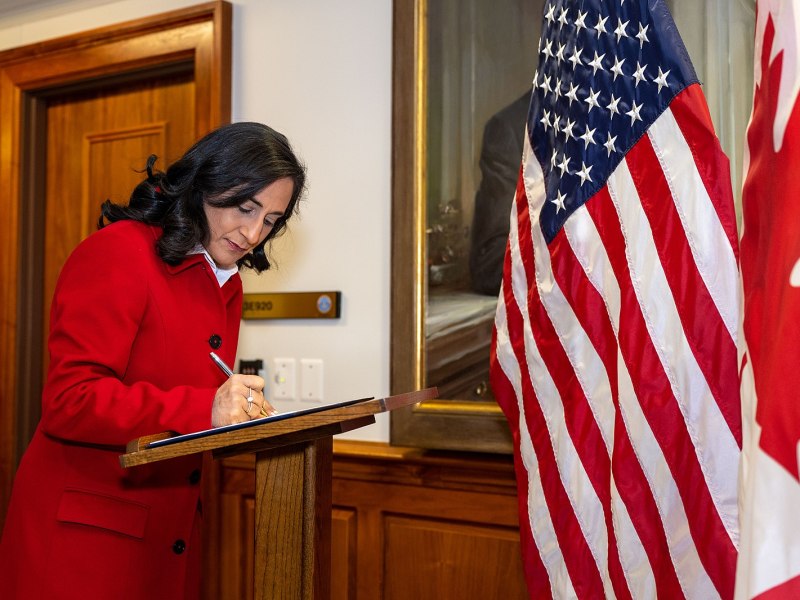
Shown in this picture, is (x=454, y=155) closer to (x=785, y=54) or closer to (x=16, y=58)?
(x=785, y=54)

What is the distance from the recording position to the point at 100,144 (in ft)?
11.6

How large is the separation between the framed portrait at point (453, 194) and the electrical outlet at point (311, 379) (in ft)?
1.00

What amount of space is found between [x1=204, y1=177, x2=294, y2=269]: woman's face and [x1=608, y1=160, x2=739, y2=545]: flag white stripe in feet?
2.29

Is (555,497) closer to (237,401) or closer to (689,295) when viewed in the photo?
(689,295)

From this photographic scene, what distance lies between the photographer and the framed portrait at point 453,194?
2.55 meters

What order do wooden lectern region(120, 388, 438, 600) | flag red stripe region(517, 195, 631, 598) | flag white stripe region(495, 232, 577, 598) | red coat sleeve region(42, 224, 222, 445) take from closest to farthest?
wooden lectern region(120, 388, 438, 600) → red coat sleeve region(42, 224, 222, 445) → flag red stripe region(517, 195, 631, 598) → flag white stripe region(495, 232, 577, 598)

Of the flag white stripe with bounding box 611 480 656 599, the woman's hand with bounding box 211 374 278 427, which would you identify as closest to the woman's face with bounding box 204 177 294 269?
the woman's hand with bounding box 211 374 278 427

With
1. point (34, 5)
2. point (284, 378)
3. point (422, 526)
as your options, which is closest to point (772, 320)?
point (422, 526)

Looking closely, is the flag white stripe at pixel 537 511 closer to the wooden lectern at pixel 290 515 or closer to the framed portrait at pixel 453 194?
the framed portrait at pixel 453 194

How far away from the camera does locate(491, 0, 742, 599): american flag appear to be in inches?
64.6

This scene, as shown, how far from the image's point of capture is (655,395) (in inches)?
66.3

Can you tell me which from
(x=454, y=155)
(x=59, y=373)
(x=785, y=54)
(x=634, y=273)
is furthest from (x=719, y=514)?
(x=454, y=155)

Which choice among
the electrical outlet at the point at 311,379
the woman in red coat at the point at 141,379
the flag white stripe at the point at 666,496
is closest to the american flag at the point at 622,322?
the flag white stripe at the point at 666,496

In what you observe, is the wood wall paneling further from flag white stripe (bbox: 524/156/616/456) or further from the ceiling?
the ceiling
